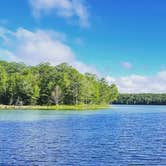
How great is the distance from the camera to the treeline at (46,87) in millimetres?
160625

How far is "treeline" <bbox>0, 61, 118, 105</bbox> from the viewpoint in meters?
161

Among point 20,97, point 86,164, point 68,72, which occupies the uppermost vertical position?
point 68,72

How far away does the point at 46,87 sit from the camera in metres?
166

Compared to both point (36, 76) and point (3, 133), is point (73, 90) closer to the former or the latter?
point (36, 76)

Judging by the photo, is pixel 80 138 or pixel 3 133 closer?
pixel 80 138

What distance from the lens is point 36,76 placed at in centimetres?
17288

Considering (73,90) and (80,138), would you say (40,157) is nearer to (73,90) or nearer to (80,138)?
(80,138)

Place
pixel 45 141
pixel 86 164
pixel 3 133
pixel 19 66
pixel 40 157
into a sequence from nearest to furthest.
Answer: pixel 86 164 < pixel 40 157 < pixel 45 141 < pixel 3 133 < pixel 19 66

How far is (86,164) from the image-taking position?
3161 centimetres

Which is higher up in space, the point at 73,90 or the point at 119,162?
the point at 73,90

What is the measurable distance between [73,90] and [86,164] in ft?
447

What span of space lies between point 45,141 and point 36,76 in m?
129

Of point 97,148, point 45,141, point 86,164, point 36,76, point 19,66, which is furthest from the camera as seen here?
point 19,66

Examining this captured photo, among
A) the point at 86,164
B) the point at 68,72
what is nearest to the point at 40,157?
the point at 86,164
